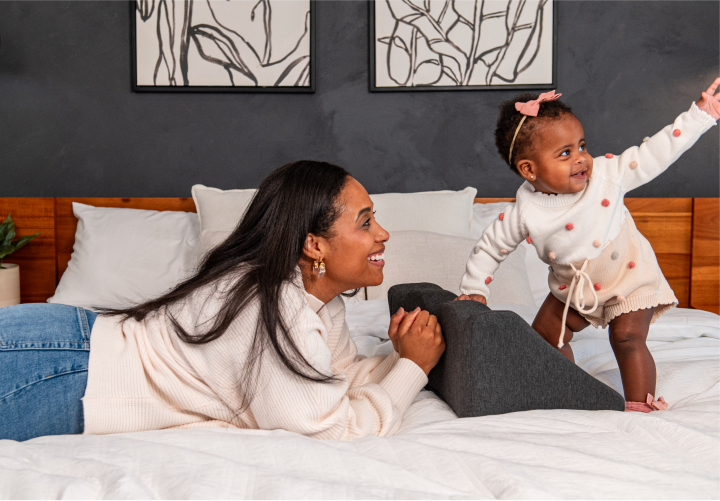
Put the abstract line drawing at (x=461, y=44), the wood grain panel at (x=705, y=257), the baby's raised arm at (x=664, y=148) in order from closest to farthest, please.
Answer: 1. the baby's raised arm at (x=664, y=148)
2. the wood grain panel at (x=705, y=257)
3. the abstract line drawing at (x=461, y=44)

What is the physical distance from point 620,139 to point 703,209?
49 centimetres

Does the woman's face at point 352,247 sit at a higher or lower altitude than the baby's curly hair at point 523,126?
lower

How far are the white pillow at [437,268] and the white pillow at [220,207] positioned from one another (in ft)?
2.10

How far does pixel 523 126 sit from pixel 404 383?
64 cm

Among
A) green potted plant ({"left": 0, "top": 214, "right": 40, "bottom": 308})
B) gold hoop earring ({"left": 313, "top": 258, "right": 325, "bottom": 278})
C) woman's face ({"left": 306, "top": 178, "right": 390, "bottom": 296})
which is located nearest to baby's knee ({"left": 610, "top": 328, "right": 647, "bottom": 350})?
woman's face ({"left": 306, "top": 178, "right": 390, "bottom": 296})

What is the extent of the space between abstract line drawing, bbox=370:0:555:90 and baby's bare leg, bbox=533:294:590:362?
1551mm

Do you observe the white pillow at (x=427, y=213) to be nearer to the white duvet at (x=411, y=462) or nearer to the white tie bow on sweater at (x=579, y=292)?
the white tie bow on sweater at (x=579, y=292)

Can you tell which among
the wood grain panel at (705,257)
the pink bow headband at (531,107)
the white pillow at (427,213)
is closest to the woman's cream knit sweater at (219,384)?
the pink bow headband at (531,107)

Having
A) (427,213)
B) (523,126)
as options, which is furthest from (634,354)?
(427,213)

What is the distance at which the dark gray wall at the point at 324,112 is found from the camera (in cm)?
258

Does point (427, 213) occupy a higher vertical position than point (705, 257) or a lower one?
higher

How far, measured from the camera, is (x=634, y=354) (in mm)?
1173

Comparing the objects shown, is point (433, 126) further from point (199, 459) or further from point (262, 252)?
point (199, 459)

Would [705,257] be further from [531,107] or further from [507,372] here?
[507,372]
